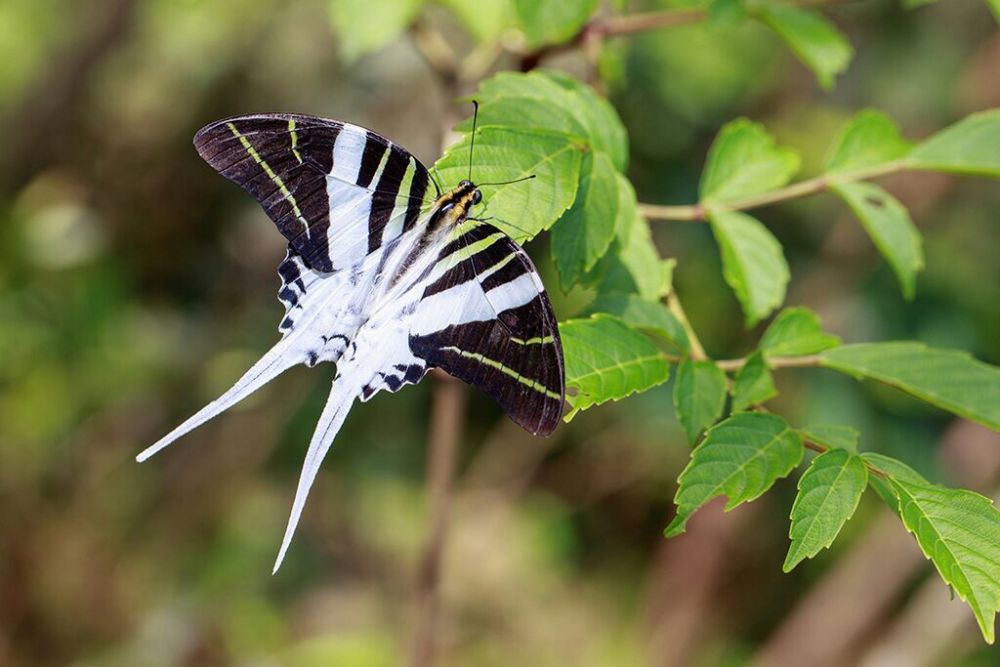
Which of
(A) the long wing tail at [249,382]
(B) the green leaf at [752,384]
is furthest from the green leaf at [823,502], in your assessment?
(A) the long wing tail at [249,382]

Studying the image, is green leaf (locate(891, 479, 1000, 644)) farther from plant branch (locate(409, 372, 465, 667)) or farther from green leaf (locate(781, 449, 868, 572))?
plant branch (locate(409, 372, 465, 667))

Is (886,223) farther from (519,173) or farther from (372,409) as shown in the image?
(372,409)

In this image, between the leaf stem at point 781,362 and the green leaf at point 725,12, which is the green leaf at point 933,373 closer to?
the leaf stem at point 781,362

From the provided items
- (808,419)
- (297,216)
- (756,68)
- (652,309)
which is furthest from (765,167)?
(756,68)

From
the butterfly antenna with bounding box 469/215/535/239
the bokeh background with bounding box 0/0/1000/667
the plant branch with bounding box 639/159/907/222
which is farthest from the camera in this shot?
the bokeh background with bounding box 0/0/1000/667

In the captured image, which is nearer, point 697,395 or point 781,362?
point 697,395

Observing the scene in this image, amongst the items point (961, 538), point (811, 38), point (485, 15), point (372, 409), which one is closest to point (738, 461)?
point (961, 538)

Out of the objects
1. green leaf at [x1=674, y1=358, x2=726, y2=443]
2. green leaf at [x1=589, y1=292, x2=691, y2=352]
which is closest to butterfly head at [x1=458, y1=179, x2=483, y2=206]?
green leaf at [x1=589, y1=292, x2=691, y2=352]
